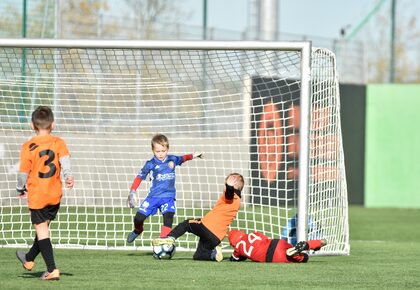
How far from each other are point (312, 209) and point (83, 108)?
6.39 meters

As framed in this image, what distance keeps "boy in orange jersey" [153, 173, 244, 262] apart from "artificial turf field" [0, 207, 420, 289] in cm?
17

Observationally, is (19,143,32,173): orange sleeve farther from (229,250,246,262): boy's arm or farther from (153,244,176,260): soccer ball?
(229,250,246,262): boy's arm

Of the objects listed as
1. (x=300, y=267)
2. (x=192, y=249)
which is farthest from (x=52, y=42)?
(x=300, y=267)

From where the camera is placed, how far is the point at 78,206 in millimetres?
15984

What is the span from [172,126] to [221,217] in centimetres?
615

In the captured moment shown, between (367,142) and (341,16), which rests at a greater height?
(341,16)

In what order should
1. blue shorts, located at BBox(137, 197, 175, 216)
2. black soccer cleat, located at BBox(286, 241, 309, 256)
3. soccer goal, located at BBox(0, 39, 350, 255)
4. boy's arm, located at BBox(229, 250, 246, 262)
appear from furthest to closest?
soccer goal, located at BBox(0, 39, 350, 255) → blue shorts, located at BBox(137, 197, 175, 216) → boy's arm, located at BBox(229, 250, 246, 262) → black soccer cleat, located at BBox(286, 241, 309, 256)

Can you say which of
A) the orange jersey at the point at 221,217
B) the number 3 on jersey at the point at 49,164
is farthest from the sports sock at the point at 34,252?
the orange jersey at the point at 221,217

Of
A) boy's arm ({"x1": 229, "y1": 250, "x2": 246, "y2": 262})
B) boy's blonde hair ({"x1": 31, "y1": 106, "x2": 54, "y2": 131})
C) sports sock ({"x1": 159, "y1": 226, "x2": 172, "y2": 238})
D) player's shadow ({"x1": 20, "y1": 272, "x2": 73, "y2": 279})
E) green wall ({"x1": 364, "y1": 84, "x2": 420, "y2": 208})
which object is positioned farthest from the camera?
green wall ({"x1": 364, "y1": 84, "x2": 420, "y2": 208})

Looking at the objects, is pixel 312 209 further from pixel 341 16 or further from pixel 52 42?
pixel 341 16

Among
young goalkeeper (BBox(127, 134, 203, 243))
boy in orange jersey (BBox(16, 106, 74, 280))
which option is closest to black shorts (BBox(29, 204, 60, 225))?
boy in orange jersey (BBox(16, 106, 74, 280))

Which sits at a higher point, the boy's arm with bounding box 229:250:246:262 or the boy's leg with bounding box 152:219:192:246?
the boy's leg with bounding box 152:219:192:246

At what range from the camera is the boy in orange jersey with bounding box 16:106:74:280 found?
884 centimetres

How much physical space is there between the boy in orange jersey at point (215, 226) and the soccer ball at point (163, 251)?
45mm
